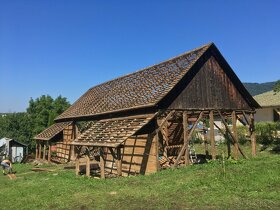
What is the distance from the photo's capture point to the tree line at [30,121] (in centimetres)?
4703

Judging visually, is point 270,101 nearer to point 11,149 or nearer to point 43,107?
point 11,149

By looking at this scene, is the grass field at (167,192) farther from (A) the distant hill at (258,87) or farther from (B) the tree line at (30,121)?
(A) the distant hill at (258,87)

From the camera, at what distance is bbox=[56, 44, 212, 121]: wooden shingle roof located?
1752cm

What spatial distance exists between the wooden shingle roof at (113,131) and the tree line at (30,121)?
88.1ft

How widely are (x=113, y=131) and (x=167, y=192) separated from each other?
631 cm

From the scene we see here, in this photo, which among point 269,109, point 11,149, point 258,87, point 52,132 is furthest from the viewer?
point 258,87

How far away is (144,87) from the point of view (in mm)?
19875

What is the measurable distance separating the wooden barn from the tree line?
2587cm

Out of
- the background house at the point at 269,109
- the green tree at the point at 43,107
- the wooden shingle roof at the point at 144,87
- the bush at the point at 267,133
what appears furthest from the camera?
the green tree at the point at 43,107

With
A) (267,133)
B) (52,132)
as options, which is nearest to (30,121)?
(52,132)

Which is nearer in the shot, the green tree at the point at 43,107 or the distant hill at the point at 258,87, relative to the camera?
the green tree at the point at 43,107

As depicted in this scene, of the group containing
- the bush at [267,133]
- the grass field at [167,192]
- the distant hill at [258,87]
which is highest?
the distant hill at [258,87]

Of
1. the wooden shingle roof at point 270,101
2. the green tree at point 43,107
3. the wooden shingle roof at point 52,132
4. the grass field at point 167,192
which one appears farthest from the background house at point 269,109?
the green tree at point 43,107

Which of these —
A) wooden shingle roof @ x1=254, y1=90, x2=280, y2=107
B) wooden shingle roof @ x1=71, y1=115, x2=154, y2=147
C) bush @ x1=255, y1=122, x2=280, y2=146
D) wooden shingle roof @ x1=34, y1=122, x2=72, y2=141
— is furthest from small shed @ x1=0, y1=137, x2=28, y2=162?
wooden shingle roof @ x1=254, y1=90, x2=280, y2=107
